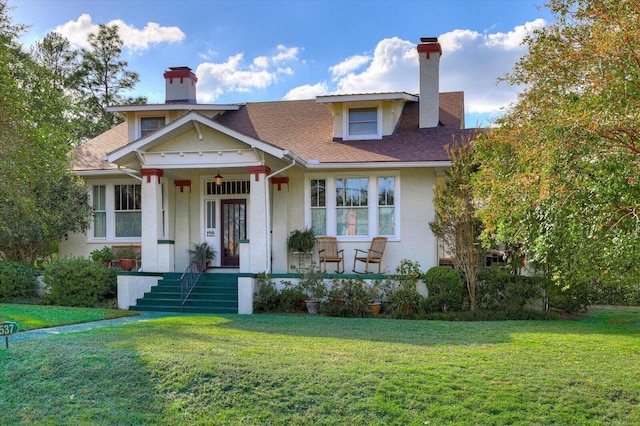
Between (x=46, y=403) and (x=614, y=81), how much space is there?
7.23m

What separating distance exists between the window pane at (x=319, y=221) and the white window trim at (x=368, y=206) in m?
0.09

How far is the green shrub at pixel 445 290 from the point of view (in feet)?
42.7

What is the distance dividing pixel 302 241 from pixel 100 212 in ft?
22.1

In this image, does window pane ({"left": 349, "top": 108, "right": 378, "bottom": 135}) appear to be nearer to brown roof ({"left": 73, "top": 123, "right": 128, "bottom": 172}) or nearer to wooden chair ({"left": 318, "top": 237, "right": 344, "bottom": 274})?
wooden chair ({"left": 318, "top": 237, "right": 344, "bottom": 274})

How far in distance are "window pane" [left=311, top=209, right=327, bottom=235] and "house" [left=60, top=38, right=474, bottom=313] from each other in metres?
0.03

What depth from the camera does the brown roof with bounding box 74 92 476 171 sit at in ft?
51.2

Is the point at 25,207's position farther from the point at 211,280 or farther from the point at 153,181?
the point at 211,280

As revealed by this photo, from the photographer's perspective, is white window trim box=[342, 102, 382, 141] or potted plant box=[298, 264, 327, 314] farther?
white window trim box=[342, 102, 382, 141]

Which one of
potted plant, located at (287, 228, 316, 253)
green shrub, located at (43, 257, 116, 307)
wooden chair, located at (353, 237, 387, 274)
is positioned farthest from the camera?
potted plant, located at (287, 228, 316, 253)

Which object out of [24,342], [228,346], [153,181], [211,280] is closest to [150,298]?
[211,280]

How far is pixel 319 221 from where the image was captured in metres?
16.0

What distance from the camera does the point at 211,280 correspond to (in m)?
14.7

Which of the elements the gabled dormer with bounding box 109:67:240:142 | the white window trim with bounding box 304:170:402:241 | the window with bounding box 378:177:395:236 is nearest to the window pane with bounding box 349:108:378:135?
the white window trim with bounding box 304:170:402:241

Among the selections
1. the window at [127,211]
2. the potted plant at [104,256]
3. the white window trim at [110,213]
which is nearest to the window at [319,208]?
the window at [127,211]
